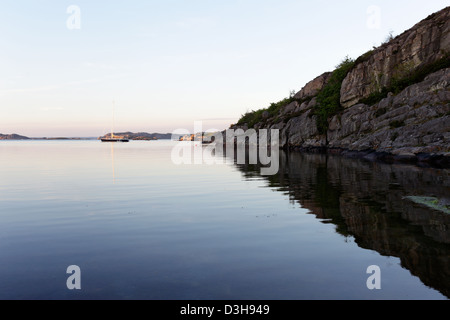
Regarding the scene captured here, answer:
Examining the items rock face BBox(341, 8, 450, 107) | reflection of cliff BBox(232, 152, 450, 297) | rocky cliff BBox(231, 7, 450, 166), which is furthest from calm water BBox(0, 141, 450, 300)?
rock face BBox(341, 8, 450, 107)

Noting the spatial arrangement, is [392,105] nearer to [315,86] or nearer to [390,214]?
[315,86]

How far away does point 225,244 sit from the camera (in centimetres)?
1080

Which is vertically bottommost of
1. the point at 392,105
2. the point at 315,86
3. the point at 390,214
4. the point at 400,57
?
the point at 390,214

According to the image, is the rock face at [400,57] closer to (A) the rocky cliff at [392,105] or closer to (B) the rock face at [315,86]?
(A) the rocky cliff at [392,105]

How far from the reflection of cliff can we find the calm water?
0.05 metres

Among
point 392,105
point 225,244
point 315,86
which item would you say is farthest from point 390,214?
point 315,86

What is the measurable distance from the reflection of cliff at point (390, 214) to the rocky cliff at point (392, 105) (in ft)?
54.8

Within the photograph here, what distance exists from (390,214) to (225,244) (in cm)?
766

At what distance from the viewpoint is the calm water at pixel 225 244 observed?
7.53 metres

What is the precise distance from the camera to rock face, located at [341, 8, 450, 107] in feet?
183

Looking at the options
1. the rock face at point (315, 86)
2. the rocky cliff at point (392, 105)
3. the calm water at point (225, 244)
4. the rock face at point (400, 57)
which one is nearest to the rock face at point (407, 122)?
the rocky cliff at point (392, 105)

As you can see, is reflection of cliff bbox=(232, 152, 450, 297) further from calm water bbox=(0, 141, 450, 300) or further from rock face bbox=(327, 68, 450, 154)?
rock face bbox=(327, 68, 450, 154)

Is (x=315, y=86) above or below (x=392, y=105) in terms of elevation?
above

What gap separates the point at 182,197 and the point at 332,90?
66776 millimetres
